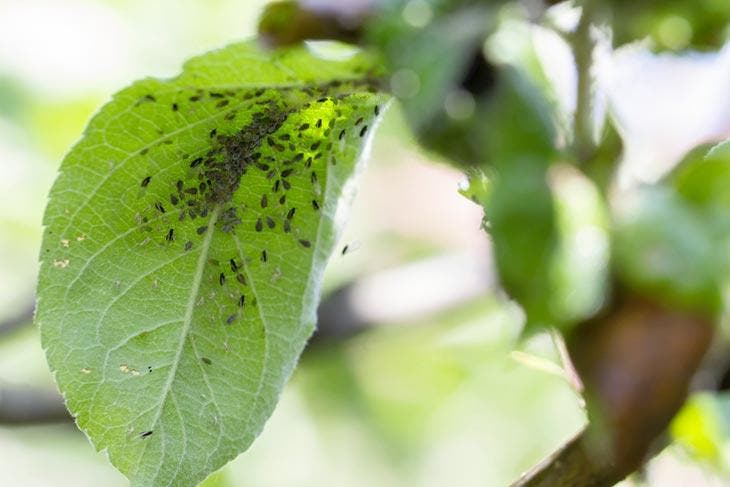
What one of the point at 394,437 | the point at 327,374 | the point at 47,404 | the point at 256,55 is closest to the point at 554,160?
the point at 256,55

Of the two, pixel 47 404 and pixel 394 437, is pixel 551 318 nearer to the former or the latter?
pixel 47 404

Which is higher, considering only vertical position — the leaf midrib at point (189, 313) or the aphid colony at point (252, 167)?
the aphid colony at point (252, 167)

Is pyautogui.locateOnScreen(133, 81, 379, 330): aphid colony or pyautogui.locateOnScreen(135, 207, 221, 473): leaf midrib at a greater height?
Answer: pyautogui.locateOnScreen(133, 81, 379, 330): aphid colony

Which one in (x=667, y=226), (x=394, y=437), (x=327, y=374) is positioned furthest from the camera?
(x=394, y=437)

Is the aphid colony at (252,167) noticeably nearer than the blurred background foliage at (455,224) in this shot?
No

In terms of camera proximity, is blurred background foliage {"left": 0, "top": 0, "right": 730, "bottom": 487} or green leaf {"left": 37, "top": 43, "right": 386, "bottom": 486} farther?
green leaf {"left": 37, "top": 43, "right": 386, "bottom": 486}
